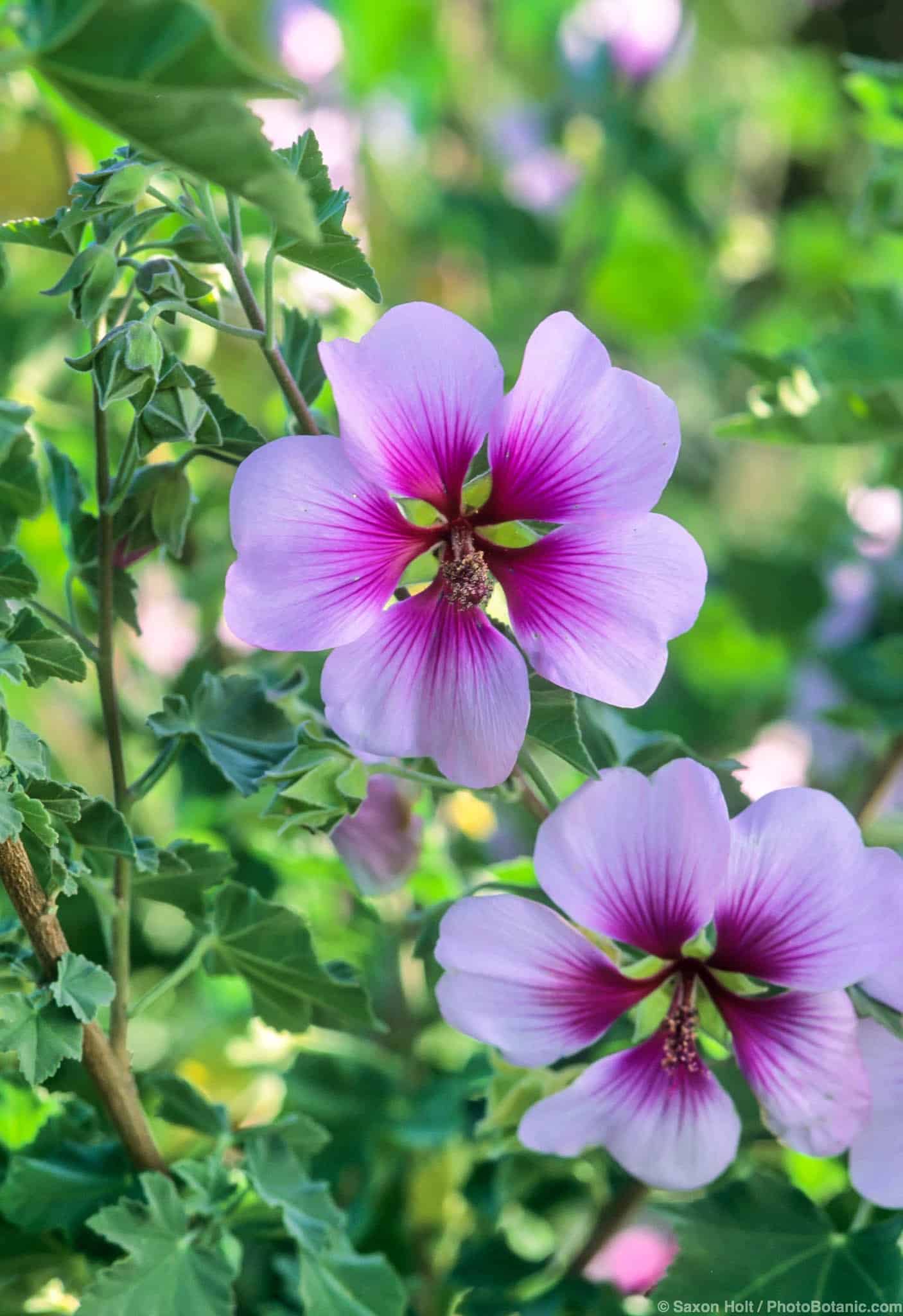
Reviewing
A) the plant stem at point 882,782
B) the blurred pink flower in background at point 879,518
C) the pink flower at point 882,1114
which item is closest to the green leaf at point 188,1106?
the pink flower at point 882,1114

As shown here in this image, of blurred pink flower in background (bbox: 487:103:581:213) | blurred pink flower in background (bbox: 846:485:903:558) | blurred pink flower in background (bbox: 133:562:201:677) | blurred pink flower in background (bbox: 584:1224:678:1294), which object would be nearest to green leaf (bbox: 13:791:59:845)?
blurred pink flower in background (bbox: 584:1224:678:1294)

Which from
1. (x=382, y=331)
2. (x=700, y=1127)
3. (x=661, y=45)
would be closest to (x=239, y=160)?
(x=382, y=331)

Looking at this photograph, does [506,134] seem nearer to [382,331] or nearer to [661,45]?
[661,45]

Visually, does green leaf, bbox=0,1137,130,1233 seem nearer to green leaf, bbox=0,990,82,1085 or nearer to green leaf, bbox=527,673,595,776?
green leaf, bbox=0,990,82,1085

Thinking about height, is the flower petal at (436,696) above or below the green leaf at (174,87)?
below

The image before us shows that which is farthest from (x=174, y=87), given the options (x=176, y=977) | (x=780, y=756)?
(x=780, y=756)

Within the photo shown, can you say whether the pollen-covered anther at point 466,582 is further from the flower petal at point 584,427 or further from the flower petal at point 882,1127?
the flower petal at point 882,1127
